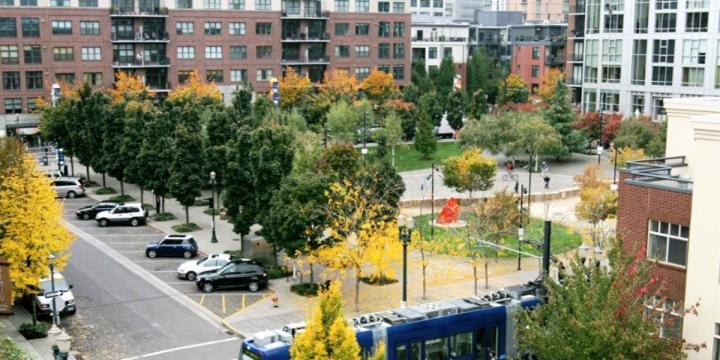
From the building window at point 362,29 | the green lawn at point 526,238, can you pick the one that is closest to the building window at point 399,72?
the building window at point 362,29

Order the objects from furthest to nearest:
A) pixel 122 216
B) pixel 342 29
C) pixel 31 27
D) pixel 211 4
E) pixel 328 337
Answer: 1. pixel 342 29
2. pixel 211 4
3. pixel 31 27
4. pixel 122 216
5. pixel 328 337

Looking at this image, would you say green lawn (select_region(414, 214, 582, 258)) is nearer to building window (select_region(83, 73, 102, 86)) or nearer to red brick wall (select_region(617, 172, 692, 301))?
red brick wall (select_region(617, 172, 692, 301))

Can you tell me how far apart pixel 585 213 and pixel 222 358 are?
22777 millimetres

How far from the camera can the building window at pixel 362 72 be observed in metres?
102

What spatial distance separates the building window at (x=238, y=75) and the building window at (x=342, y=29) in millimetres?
13250

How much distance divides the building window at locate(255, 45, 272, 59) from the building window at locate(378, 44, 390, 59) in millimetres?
15392

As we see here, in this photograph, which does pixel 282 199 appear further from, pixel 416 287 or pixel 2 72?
pixel 2 72

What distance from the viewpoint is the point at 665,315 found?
2278 cm

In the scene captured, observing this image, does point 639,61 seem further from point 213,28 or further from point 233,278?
point 233,278

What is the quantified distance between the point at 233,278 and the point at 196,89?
156 ft

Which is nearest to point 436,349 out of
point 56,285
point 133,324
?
point 133,324

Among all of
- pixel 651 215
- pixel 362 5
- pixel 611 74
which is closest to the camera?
pixel 651 215

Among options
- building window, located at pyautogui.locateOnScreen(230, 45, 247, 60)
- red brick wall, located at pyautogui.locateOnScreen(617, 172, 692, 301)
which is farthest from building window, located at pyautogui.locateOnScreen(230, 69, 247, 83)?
red brick wall, located at pyautogui.locateOnScreen(617, 172, 692, 301)

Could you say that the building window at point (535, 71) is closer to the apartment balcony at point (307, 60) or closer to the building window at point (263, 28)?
the apartment balcony at point (307, 60)
